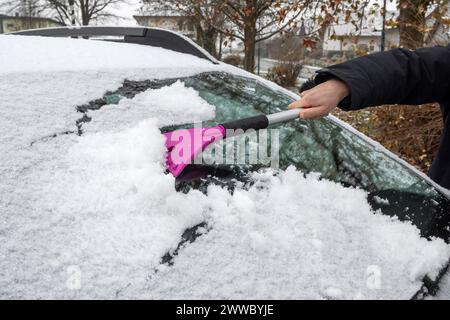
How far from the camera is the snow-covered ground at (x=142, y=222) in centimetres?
81

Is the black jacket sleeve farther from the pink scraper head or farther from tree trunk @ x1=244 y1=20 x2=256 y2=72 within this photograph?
tree trunk @ x1=244 y1=20 x2=256 y2=72

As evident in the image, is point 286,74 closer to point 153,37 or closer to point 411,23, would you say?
point 411,23

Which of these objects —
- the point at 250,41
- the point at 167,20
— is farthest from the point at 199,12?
the point at 167,20

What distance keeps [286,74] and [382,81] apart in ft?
42.5

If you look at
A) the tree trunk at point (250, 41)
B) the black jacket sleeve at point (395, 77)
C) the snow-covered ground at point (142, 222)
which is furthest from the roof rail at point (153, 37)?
the tree trunk at point (250, 41)

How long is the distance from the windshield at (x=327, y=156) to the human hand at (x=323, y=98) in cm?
21

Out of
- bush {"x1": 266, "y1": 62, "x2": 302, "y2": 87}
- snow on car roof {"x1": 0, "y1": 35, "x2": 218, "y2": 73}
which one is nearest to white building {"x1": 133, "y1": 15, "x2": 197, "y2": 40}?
bush {"x1": 266, "y1": 62, "x2": 302, "y2": 87}

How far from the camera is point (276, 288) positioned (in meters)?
0.85

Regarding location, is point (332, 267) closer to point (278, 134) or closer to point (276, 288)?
point (276, 288)

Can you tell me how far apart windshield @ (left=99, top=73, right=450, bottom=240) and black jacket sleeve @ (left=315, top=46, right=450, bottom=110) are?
237mm

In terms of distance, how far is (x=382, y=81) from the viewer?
4.11 feet

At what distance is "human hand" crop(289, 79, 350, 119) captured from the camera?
1.19 metres
